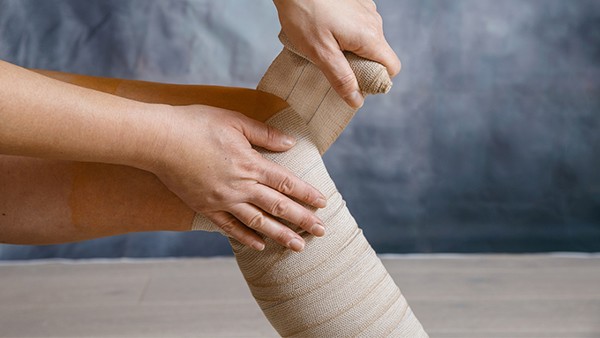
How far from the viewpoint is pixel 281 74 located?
1188mm

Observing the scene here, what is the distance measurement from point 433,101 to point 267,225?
126cm

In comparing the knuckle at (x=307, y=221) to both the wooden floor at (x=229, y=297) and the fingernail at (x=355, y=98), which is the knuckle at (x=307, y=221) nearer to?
the fingernail at (x=355, y=98)

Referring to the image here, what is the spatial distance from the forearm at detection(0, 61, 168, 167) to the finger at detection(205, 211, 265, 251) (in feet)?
0.44

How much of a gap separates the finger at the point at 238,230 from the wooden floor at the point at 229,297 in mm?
705

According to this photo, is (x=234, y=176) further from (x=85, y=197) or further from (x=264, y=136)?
(x=85, y=197)

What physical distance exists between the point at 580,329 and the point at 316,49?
3.38 ft

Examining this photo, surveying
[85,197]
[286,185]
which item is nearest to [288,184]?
[286,185]

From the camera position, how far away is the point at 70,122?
1017 mm

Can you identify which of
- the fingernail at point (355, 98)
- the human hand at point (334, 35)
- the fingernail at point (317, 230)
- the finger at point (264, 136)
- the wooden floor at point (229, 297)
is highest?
the human hand at point (334, 35)

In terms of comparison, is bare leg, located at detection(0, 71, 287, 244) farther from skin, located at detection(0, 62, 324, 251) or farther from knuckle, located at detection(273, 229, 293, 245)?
knuckle, located at detection(273, 229, 293, 245)

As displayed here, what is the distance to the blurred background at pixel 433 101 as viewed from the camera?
226cm

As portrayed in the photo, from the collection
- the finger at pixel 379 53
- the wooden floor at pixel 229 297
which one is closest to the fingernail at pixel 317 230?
the finger at pixel 379 53

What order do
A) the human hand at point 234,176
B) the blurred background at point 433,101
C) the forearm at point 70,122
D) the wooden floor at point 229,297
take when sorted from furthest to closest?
the blurred background at point 433,101 → the wooden floor at point 229,297 → the human hand at point 234,176 → the forearm at point 70,122

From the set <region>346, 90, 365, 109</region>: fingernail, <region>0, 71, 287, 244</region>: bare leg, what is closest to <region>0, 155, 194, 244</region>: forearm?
<region>0, 71, 287, 244</region>: bare leg
